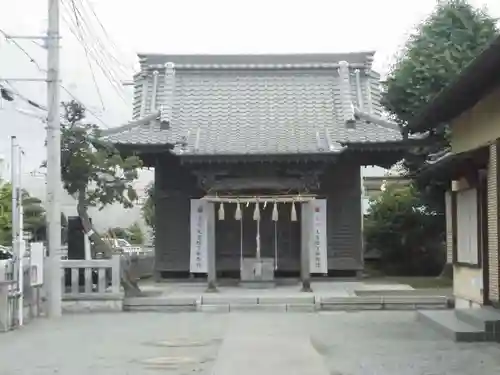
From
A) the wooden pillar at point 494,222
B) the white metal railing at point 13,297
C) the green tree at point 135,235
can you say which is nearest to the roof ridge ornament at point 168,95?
the white metal railing at point 13,297

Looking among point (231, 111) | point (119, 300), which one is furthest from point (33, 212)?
point (119, 300)

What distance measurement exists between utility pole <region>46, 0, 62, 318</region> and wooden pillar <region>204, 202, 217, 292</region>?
5812mm

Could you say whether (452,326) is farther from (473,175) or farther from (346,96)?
(346,96)

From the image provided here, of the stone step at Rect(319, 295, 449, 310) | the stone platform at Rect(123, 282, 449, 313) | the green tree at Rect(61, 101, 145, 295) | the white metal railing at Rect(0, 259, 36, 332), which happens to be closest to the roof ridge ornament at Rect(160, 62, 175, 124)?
the green tree at Rect(61, 101, 145, 295)

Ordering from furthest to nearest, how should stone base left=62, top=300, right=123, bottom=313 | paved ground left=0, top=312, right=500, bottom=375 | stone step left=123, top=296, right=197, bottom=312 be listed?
stone step left=123, top=296, right=197, bottom=312 → stone base left=62, top=300, right=123, bottom=313 → paved ground left=0, top=312, right=500, bottom=375

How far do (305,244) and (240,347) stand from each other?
35.5 feet

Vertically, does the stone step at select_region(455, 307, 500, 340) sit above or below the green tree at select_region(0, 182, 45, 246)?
below

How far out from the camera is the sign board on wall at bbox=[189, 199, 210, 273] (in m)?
26.3

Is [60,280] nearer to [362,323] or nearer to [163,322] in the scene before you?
[163,322]

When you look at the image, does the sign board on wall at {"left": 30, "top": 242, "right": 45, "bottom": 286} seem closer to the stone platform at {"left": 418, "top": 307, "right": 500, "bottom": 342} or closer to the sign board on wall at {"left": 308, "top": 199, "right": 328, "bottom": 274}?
the stone platform at {"left": 418, "top": 307, "right": 500, "bottom": 342}

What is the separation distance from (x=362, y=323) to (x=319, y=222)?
9.36 meters

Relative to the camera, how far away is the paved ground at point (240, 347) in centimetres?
1094

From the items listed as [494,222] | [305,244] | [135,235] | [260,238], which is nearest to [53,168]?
[305,244]

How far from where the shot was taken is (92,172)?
21078mm
